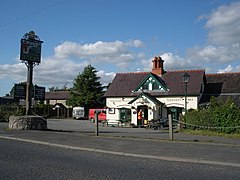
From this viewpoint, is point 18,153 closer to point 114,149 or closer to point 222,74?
point 114,149

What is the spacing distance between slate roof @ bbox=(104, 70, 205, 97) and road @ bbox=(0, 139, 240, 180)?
25199 millimetres

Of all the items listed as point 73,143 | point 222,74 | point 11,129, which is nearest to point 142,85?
point 222,74

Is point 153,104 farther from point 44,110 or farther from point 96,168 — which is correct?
point 44,110

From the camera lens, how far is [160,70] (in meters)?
38.8

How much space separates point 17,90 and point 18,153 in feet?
106

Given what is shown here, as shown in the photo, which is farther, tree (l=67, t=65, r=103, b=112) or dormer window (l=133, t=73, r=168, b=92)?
tree (l=67, t=65, r=103, b=112)

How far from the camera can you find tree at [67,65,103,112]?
57.6 metres

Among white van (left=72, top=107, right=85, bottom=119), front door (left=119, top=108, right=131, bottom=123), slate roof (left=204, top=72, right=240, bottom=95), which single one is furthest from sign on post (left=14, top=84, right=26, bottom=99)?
slate roof (left=204, top=72, right=240, bottom=95)

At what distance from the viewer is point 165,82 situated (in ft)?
121

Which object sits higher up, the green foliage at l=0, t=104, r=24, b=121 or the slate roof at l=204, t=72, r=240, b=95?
the slate roof at l=204, t=72, r=240, b=95

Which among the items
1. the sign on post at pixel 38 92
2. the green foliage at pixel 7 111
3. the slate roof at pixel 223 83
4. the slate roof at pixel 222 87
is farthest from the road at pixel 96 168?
the sign on post at pixel 38 92

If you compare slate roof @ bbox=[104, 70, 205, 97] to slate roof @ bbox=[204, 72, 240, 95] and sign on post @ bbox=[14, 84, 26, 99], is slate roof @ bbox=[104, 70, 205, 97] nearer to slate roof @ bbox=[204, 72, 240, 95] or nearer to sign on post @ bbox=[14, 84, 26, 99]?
slate roof @ bbox=[204, 72, 240, 95]

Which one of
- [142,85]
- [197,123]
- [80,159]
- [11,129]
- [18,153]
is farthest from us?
[142,85]

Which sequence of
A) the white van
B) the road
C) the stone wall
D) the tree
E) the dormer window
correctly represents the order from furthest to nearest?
1. the tree
2. the white van
3. the dormer window
4. the stone wall
5. the road
